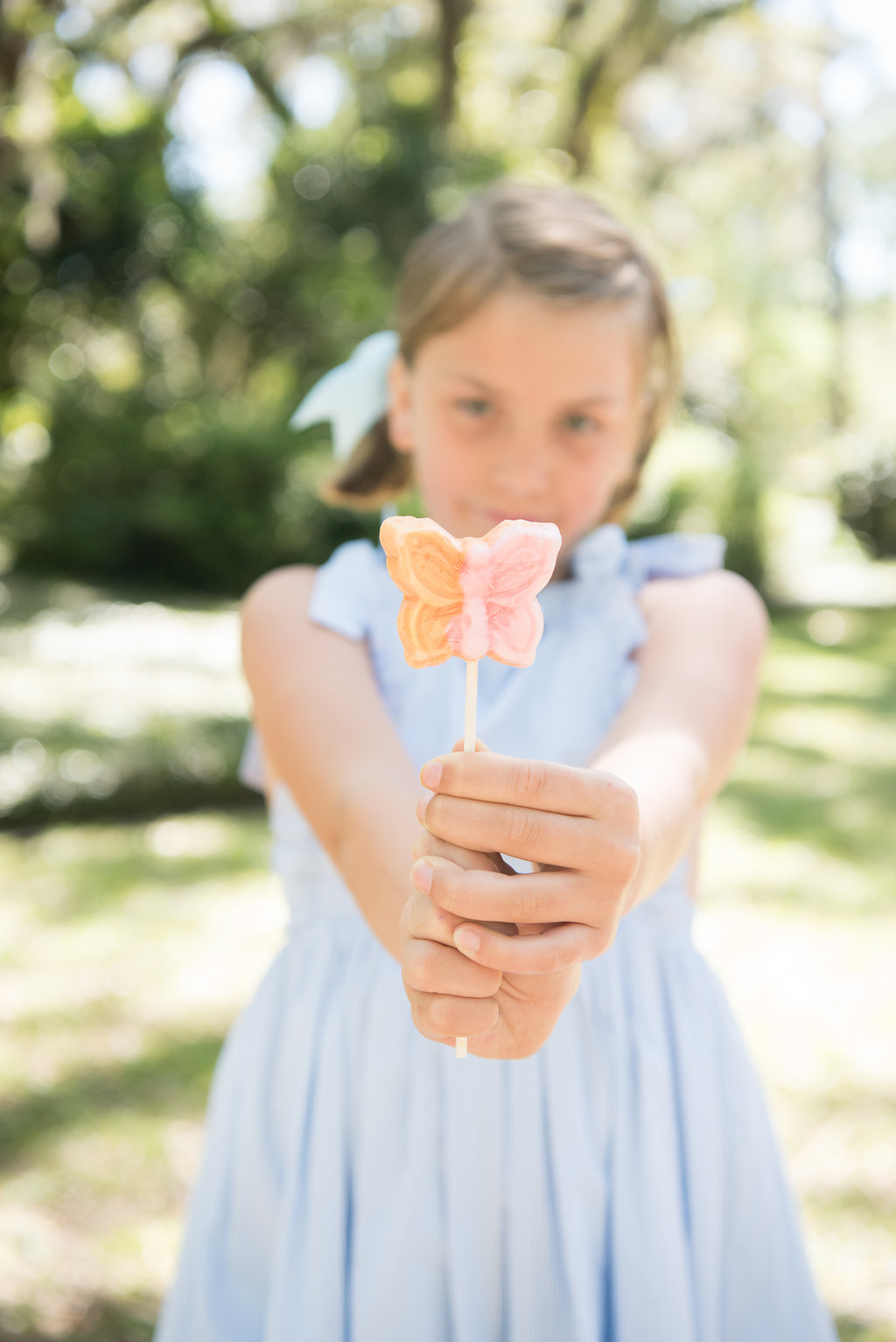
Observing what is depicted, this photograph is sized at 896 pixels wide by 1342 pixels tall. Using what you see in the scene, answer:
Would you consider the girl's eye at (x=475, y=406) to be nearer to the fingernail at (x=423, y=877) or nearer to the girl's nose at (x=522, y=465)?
the girl's nose at (x=522, y=465)

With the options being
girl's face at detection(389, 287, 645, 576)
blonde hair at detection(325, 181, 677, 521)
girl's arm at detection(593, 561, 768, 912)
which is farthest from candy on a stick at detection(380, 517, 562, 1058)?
blonde hair at detection(325, 181, 677, 521)

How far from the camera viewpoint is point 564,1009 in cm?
135

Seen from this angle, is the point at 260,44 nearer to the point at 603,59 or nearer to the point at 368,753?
the point at 603,59

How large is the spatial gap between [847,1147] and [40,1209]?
204 centimetres

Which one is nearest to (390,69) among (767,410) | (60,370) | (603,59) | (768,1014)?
(603,59)

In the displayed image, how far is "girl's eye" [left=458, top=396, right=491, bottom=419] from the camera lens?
173 centimetres

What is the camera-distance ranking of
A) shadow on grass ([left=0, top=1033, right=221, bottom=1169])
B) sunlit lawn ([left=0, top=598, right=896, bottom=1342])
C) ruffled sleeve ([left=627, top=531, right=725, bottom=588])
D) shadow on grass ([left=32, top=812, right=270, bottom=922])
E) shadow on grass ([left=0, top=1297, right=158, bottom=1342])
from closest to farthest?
ruffled sleeve ([left=627, top=531, right=725, bottom=588])
shadow on grass ([left=0, top=1297, right=158, bottom=1342])
sunlit lawn ([left=0, top=598, right=896, bottom=1342])
shadow on grass ([left=0, top=1033, right=221, bottom=1169])
shadow on grass ([left=32, top=812, right=270, bottom=922])

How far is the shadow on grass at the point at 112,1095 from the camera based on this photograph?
3203 mm

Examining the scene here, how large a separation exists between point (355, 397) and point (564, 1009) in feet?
4.19

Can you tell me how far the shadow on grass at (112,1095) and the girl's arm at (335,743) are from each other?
1.99 meters

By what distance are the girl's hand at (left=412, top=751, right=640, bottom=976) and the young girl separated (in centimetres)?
22

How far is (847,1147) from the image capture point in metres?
3.13

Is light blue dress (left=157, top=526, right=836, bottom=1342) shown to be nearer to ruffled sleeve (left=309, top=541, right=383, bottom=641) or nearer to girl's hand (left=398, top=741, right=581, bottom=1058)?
ruffled sleeve (left=309, top=541, right=383, bottom=641)

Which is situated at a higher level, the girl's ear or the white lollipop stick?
the girl's ear
